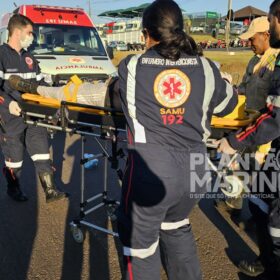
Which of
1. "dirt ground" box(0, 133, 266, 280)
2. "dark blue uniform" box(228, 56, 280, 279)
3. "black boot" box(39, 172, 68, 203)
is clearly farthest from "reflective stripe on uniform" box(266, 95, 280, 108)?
"black boot" box(39, 172, 68, 203)

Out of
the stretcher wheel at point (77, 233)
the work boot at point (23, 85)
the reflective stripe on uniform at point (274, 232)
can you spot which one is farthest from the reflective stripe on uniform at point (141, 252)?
the work boot at point (23, 85)

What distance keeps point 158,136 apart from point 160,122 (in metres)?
0.08

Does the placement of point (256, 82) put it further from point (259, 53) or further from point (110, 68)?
point (110, 68)

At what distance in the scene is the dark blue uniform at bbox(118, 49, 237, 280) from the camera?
1.89 meters

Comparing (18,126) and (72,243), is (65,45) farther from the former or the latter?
(72,243)

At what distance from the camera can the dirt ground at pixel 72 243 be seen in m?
2.98

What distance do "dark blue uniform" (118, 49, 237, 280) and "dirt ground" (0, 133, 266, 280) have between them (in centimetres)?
103

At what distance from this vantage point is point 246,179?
3158 mm

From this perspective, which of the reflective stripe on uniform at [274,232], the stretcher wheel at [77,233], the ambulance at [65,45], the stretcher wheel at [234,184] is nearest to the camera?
the reflective stripe on uniform at [274,232]

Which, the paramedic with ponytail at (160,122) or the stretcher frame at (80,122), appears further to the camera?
the stretcher frame at (80,122)

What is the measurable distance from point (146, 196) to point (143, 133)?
35cm

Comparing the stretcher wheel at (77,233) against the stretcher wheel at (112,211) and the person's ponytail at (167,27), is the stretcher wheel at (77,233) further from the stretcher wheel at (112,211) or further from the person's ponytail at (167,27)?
the person's ponytail at (167,27)

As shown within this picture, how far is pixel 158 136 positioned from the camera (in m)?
1.95

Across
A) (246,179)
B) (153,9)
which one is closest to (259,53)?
(246,179)
